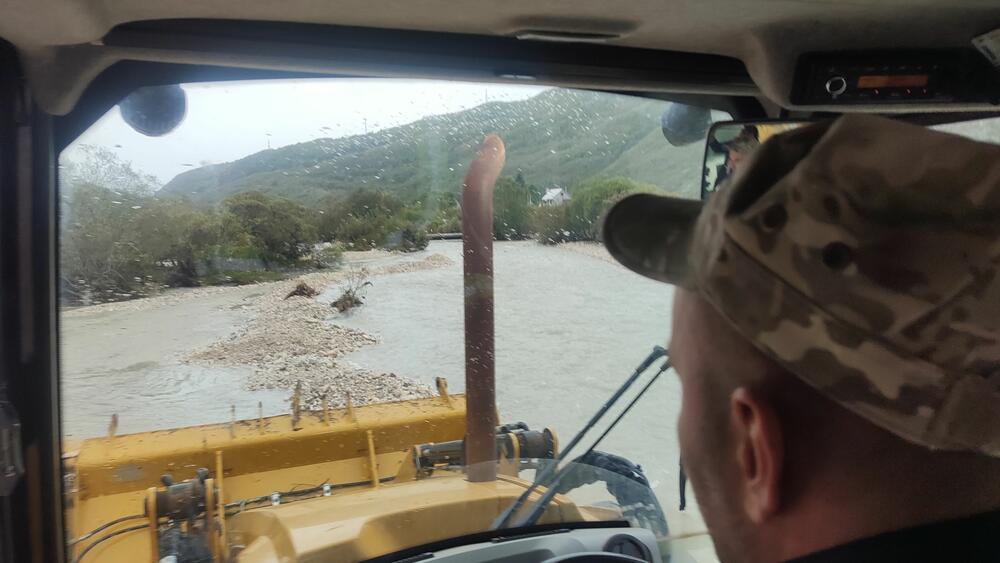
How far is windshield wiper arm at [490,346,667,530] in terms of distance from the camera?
1948mm

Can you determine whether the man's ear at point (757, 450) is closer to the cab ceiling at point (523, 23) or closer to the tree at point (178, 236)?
the cab ceiling at point (523, 23)

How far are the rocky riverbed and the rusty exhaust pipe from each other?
0.12 metres

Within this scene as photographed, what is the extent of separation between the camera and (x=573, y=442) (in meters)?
2.02

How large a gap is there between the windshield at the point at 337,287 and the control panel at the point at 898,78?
40cm

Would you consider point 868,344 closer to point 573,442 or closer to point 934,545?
point 934,545

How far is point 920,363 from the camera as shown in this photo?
27.9 inches

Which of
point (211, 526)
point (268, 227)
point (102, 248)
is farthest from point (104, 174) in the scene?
point (211, 526)

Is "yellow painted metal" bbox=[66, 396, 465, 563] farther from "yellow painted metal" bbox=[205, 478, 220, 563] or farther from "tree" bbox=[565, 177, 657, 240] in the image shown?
"tree" bbox=[565, 177, 657, 240]

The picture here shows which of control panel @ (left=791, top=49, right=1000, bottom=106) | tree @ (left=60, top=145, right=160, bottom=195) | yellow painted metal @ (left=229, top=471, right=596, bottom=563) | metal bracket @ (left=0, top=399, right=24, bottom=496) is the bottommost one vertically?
yellow painted metal @ (left=229, top=471, right=596, bottom=563)

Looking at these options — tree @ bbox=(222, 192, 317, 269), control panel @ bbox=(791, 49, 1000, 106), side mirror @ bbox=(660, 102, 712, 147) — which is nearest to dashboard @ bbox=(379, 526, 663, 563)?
tree @ bbox=(222, 192, 317, 269)

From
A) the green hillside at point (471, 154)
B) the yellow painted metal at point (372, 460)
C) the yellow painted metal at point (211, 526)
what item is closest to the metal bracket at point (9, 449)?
the yellow painted metal at point (211, 526)

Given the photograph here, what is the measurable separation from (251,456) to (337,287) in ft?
1.79

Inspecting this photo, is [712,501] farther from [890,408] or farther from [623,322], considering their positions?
[623,322]

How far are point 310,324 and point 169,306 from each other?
1.37 feet
